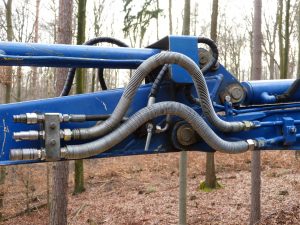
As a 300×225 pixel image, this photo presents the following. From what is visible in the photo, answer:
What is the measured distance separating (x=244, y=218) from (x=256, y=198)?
1.01 metres

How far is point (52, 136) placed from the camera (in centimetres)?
231

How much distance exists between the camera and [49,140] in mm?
2309

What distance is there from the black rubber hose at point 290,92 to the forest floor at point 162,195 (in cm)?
506

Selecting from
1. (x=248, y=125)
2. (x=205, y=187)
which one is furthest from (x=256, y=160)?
(x=248, y=125)

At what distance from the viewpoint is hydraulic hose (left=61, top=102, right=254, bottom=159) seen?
236 centimetres

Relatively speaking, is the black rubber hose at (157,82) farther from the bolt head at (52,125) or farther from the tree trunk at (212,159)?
the tree trunk at (212,159)

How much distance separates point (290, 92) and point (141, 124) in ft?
4.42

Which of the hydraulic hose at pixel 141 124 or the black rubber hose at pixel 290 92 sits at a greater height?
the black rubber hose at pixel 290 92

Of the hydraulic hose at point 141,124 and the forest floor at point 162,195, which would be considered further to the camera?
the forest floor at point 162,195

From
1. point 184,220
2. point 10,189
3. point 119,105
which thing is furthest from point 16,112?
point 10,189

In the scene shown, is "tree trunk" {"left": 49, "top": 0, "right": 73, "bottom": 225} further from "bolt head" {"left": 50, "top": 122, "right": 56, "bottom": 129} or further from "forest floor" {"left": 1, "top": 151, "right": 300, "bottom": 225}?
"bolt head" {"left": 50, "top": 122, "right": 56, "bottom": 129}

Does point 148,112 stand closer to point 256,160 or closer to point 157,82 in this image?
point 157,82

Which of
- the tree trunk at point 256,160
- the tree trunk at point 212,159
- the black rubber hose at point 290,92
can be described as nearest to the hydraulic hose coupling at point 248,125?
the black rubber hose at point 290,92

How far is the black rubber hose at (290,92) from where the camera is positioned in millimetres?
3203
